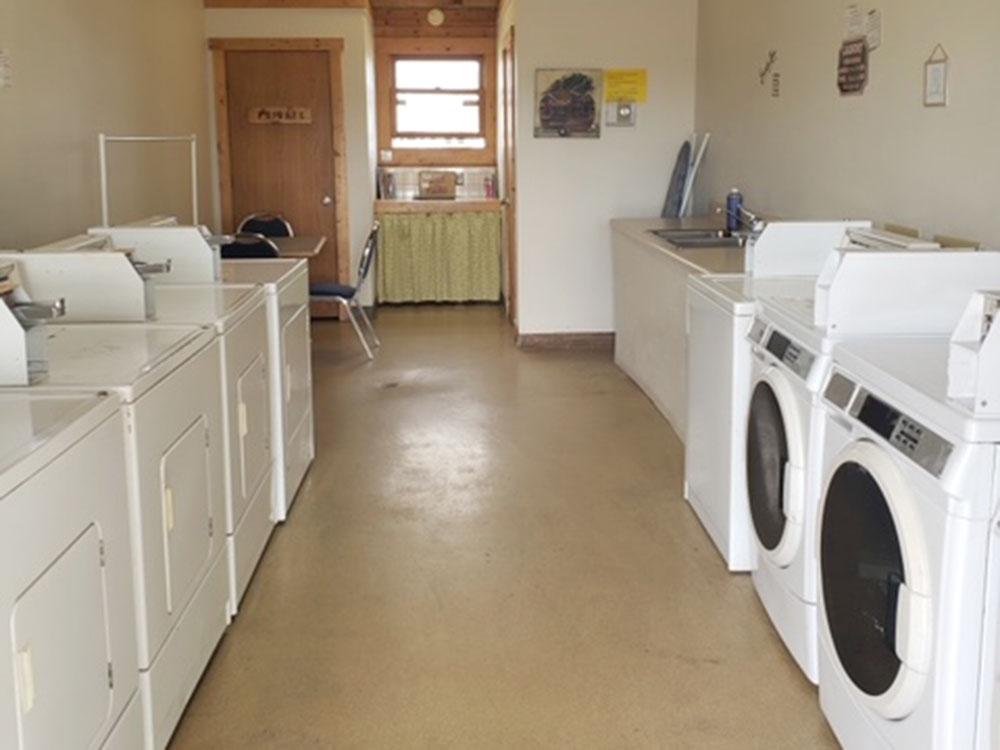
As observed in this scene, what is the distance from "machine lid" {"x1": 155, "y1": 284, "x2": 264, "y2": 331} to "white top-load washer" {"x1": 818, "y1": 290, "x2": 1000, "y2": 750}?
176 cm

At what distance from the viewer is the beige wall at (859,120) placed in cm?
338

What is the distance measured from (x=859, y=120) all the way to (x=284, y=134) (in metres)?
5.16

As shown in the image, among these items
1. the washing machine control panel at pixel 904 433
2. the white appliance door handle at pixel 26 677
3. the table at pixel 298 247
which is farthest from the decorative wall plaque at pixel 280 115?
the white appliance door handle at pixel 26 677

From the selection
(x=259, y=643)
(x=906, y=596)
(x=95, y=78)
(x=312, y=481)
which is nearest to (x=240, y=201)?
(x=95, y=78)

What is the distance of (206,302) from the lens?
11.5 feet

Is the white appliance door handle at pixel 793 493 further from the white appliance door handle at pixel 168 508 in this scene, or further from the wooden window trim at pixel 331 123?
the wooden window trim at pixel 331 123

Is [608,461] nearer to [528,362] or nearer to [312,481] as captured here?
[312,481]

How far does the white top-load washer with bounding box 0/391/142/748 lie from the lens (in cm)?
168

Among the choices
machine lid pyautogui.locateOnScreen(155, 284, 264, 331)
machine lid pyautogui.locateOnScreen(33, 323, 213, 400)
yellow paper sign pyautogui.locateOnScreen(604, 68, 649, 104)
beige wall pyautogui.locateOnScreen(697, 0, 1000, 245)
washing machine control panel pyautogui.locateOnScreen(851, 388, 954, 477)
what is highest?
yellow paper sign pyautogui.locateOnScreen(604, 68, 649, 104)

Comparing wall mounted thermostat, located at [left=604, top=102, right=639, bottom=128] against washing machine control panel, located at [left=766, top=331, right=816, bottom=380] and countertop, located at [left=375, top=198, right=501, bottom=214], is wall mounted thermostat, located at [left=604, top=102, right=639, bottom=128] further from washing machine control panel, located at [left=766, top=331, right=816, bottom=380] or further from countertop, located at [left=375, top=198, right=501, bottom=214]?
washing machine control panel, located at [left=766, top=331, right=816, bottom=380]

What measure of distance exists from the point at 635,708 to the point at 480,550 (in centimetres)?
115

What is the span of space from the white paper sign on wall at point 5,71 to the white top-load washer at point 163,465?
5.46ft

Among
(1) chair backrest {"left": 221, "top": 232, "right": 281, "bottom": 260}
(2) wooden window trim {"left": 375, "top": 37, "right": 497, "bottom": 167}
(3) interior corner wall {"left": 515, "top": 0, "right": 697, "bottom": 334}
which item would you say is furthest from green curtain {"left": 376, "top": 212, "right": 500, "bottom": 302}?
(1) chair backrest {"left": 221, "top": 232, "right": 281, "bottom": 260}

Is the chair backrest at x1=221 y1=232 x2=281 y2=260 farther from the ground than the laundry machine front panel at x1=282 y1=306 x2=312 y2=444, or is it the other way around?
the chair backrest at x1=221 y1=232 x2=281 y2=260
